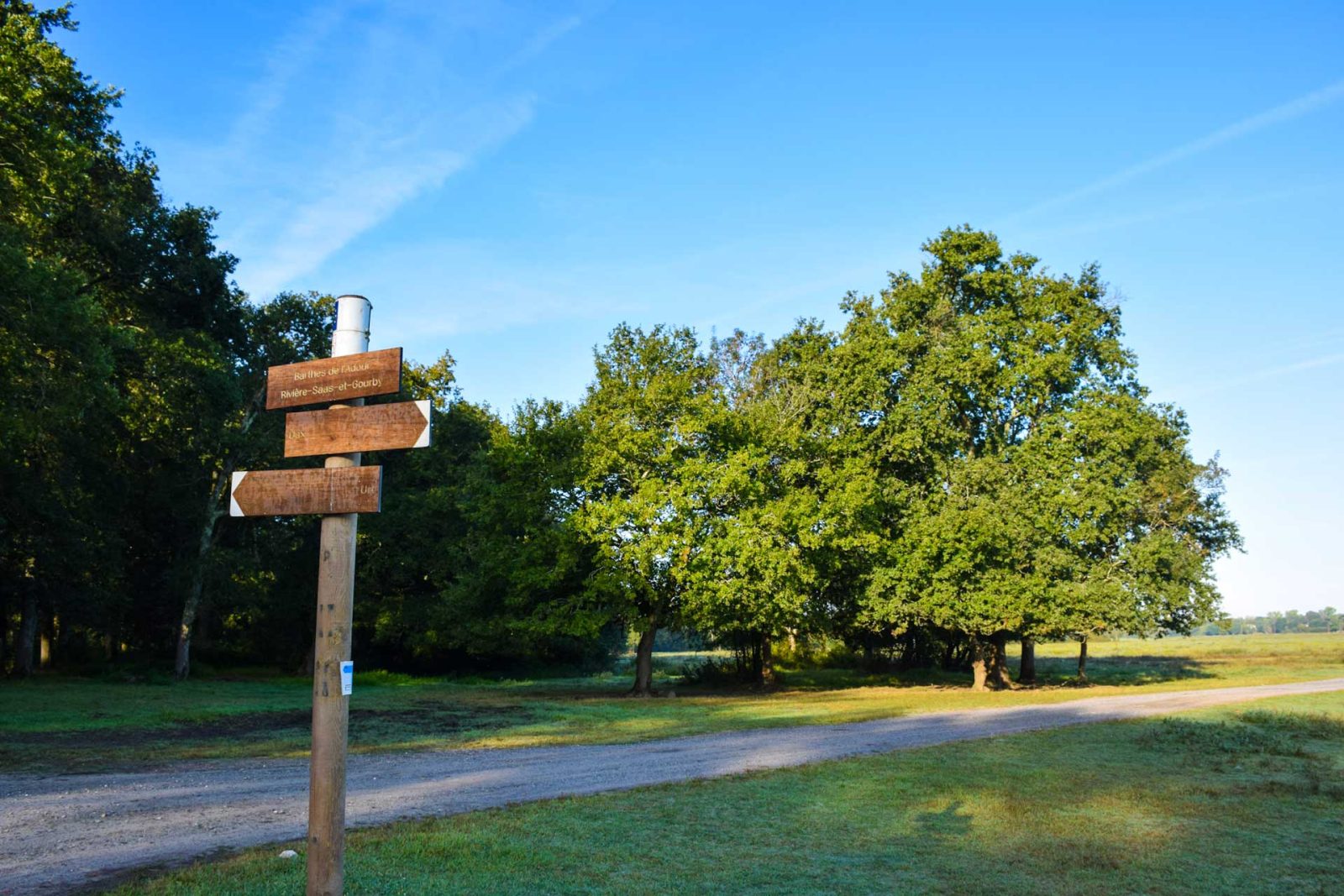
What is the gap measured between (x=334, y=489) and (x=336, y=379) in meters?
0.82

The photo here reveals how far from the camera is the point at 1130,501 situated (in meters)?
34.2

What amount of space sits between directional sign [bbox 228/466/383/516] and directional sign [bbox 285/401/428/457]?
0.17 metres

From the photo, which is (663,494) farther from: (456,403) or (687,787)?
(456,403)

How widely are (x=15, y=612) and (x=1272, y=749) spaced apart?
48.4m

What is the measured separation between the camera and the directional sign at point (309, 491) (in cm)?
567

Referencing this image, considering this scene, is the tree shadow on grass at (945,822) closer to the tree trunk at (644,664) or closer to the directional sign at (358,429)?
the directional sign at (358,429)

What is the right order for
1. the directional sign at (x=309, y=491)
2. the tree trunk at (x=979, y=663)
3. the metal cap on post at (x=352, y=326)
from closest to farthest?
the directional sign at (x=309, y=491) < the metal cap on post at (x=352, y=326) < the tree trunk at (x=979, y=663)

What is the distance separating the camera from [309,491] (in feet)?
19.4

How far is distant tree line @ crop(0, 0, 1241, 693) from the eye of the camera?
92.1 feet

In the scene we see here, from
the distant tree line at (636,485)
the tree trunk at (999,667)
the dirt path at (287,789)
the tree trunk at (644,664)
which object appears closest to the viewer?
the dirt path at (287,789)

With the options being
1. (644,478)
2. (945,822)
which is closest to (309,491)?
(945,822)

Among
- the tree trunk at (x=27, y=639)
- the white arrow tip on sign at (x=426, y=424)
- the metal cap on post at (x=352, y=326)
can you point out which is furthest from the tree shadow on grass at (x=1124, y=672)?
the tree trunk at (x=27, y=639)

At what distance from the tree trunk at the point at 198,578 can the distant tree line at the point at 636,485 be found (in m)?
0.17

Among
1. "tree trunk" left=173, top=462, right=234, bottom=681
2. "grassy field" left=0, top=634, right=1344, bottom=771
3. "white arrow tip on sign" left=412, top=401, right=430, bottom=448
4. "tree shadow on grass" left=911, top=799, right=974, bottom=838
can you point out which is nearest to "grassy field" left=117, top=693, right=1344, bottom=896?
"tree shadow on grass" left=911, top=799, right=974, bottom=838
